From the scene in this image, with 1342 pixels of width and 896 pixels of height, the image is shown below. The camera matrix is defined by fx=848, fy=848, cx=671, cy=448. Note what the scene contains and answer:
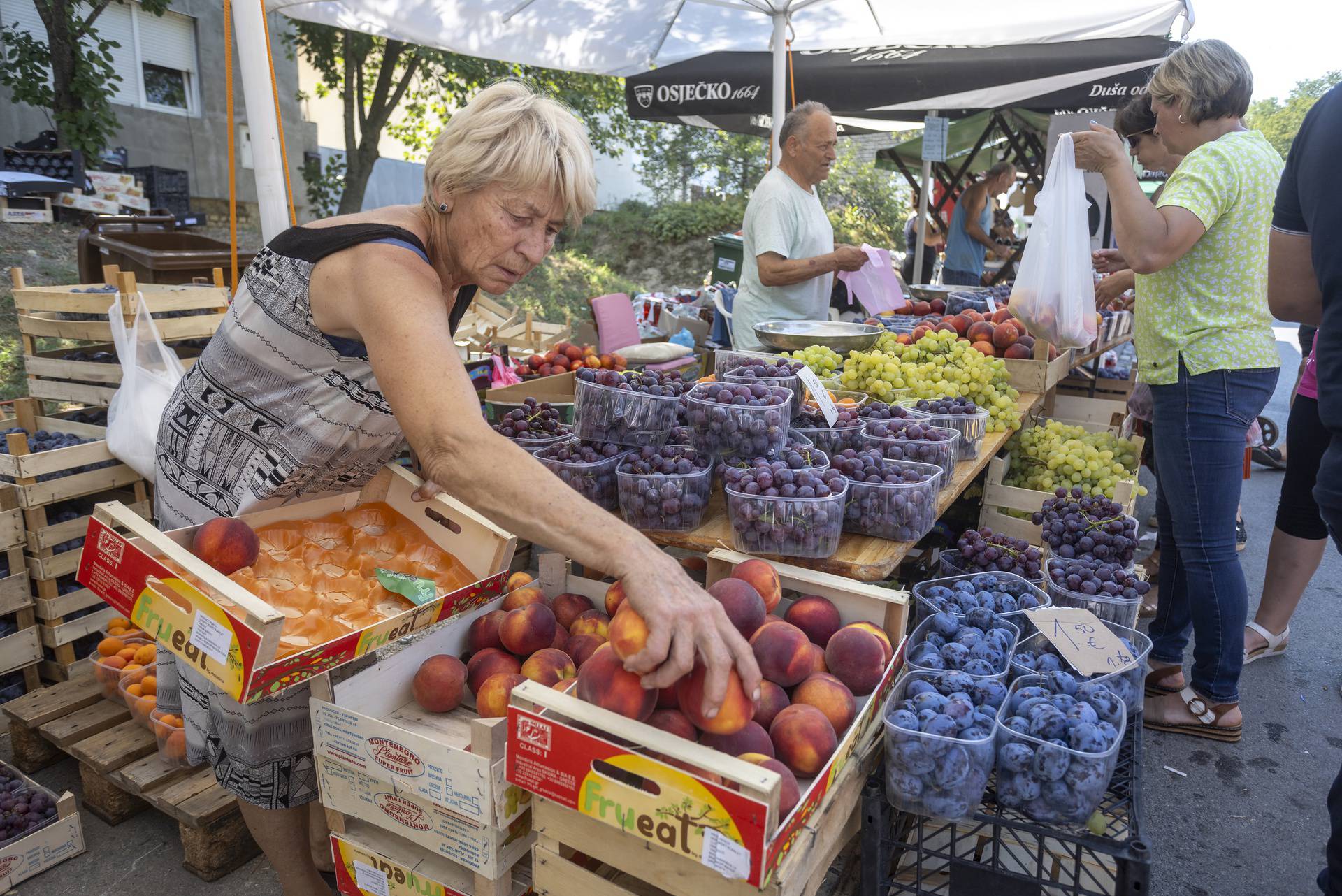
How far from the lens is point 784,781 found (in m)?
1.31

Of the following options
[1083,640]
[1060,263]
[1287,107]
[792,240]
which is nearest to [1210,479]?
[1060,263]

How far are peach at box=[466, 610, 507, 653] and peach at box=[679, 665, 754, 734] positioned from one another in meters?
0.68

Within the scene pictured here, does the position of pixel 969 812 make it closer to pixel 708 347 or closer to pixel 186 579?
pixel 186 579

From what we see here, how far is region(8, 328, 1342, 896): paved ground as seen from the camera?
239 centimetres

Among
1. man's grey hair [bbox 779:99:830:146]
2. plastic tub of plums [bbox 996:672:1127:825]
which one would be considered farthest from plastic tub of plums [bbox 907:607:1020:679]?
man's grey hair [bbox 779:99:830:146]

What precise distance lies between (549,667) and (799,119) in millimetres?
3545

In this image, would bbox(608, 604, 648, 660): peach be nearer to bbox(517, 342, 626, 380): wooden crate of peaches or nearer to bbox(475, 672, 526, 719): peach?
bbox(475, 672, 526, 719): peach

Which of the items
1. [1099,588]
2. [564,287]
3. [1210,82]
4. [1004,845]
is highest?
[1210,82]

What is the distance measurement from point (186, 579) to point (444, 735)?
0.56 m

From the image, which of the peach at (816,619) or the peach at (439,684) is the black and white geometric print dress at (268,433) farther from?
the peach at (816,619)

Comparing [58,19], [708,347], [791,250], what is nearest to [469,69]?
[58,19]

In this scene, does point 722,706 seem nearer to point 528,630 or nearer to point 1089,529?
point 528,630

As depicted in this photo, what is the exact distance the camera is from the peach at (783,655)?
1578 mm

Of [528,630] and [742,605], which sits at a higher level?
[742,605]
